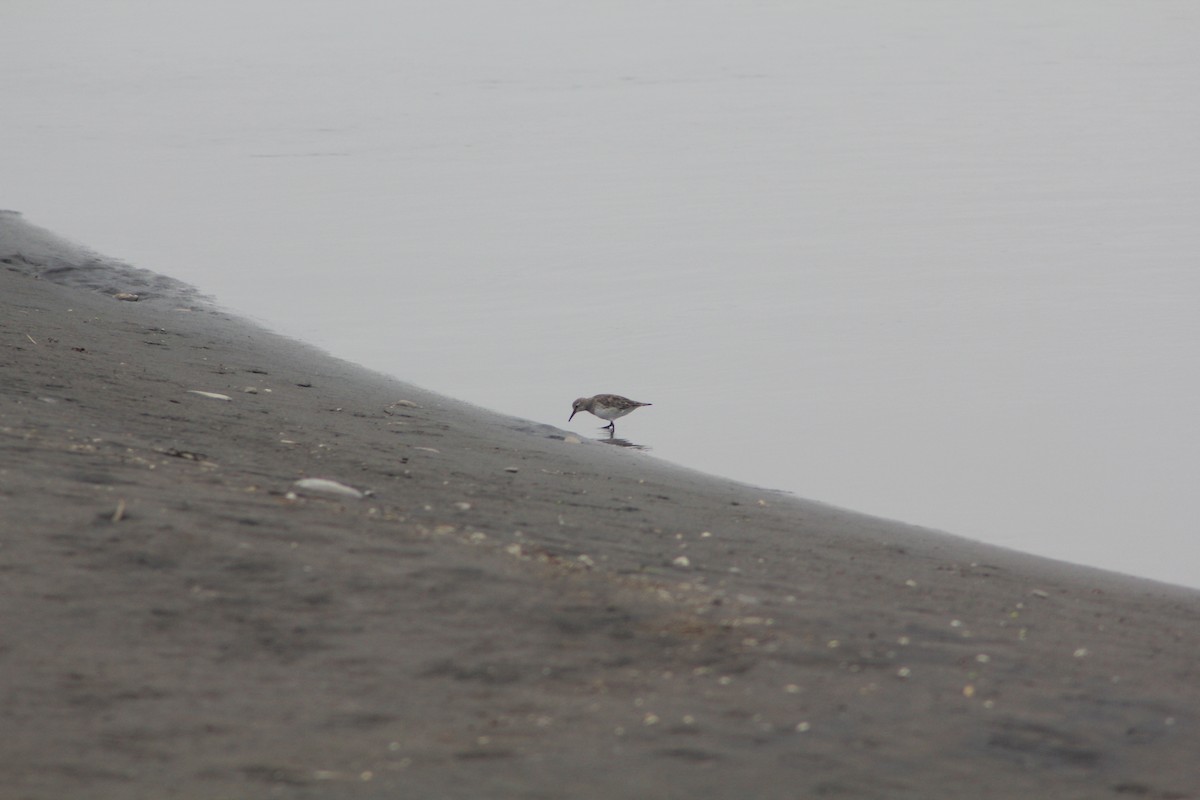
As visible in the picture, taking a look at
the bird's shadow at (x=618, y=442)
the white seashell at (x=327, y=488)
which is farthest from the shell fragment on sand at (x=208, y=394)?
the bird's shadow at (x=618, y=442)

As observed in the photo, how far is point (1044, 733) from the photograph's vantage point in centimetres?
375

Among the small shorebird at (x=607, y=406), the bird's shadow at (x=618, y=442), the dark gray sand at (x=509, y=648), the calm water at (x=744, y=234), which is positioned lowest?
the dark gray sand at (x=509, y=648)

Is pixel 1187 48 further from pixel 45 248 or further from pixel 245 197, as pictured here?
pixel 45 248

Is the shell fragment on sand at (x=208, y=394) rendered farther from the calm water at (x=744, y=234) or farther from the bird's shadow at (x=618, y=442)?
the calm water at (x=744, y=234)

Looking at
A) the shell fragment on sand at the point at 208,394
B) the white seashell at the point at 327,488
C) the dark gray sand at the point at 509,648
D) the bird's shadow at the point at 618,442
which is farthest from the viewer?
the bird's shadow at the point at 618,442

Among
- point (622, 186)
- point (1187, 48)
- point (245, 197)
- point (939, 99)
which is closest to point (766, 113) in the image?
point (939, 99)

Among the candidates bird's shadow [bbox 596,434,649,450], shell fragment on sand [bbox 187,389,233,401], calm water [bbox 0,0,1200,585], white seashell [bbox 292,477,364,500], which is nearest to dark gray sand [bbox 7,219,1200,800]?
white seashell [bbox 292,477,364,500]

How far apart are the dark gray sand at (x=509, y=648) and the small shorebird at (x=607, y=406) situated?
2.59m

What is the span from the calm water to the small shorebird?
1.18 ft

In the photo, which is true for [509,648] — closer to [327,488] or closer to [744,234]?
[327,488]

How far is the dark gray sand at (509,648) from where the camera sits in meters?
3.41

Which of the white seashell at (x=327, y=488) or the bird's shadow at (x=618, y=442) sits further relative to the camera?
the bird's shadow at (x=618, y=442)

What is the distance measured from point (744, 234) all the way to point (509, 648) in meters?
11.5

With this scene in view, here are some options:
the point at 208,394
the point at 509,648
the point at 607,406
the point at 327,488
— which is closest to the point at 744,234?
the point at 607,406
